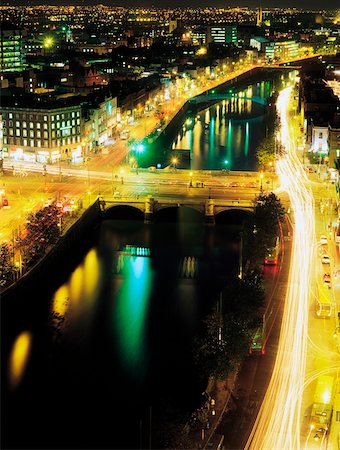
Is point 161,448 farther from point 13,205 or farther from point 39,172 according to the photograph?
point 39,172

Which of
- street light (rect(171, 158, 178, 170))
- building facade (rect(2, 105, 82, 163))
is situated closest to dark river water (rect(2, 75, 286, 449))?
street light (rect(171, 158, 178, 170))

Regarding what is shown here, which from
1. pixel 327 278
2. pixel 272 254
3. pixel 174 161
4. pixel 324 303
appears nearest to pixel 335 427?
pixel 324 303

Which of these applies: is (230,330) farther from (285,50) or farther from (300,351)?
(285,50)

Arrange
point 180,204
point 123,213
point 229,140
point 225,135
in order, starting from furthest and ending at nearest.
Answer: point 225,135 → point 229,140 → point 123,213 → point 180,204

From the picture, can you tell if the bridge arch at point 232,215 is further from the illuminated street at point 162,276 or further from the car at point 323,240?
the car at point 323,240

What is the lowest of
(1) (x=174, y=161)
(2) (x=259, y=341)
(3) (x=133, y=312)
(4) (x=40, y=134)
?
(3) (x=133, y=312)
